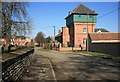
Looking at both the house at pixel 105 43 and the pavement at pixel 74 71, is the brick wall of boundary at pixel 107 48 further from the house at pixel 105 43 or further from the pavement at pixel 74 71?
the pavement at pixel 74 71

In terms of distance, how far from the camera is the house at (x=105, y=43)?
37.8 m

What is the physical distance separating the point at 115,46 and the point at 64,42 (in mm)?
37739

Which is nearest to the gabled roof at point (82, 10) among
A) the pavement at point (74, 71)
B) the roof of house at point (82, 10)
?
the roof of house at point (82, 10)

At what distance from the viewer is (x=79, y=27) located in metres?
70.6

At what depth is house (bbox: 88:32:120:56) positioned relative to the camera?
37812mm

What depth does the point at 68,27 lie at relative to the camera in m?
76.1

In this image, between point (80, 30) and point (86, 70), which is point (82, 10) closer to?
point (80, 30)

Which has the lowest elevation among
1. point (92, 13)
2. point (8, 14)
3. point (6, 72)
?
point (6, 72)

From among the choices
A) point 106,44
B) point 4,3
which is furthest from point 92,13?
point 4,3

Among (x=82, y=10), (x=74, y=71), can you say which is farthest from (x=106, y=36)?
(x=74, y=71)

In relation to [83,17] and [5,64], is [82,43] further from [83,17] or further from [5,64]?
[5,64]

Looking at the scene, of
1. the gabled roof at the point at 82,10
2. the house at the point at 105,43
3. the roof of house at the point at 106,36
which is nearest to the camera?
the house at the point at 105,43

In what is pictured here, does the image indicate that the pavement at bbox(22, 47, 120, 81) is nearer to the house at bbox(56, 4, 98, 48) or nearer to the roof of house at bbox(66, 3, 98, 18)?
the house at bbox(56, 4, 98, 48)

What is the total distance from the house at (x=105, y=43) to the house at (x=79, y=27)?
36.5ft
